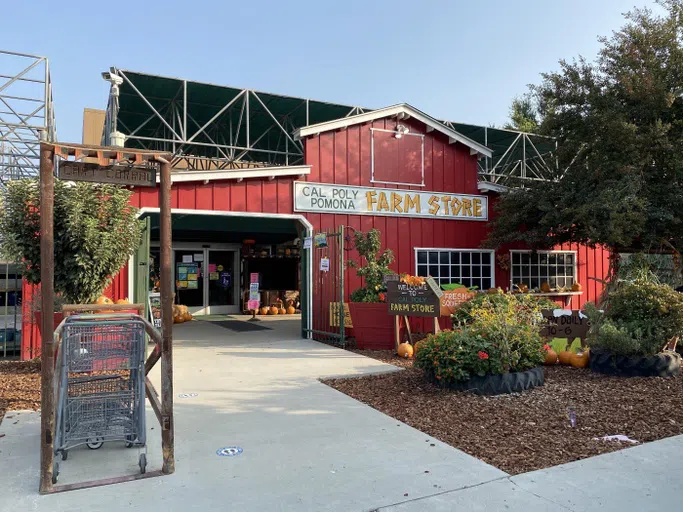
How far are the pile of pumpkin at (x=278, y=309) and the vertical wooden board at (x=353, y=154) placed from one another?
22.1ft

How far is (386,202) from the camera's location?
11.7m

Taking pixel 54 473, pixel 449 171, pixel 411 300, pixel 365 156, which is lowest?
pixel 54 473

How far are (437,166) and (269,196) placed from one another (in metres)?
4.29

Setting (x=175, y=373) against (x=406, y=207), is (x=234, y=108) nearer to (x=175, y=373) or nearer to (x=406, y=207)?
(x=406, y=207)

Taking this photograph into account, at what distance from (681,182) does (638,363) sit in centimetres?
596

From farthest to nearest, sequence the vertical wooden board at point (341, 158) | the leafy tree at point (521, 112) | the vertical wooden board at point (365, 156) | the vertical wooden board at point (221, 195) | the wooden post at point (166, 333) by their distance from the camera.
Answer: the leafy tree at point (521, 112) → the vertical wooden board at point (365, 156) → the vertical wooden board at point (341, 158) → the vertical wooden board at point (221, 195) → the wooden post at point (166, 333)

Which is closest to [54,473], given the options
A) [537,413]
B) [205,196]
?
[537,413]

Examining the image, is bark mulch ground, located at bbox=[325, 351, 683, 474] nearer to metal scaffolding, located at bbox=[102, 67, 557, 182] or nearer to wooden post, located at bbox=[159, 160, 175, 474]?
wooden post, located at bbox=[159, 160, 175, 474]

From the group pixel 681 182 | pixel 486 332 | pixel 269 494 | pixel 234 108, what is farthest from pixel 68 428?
pixel 234 108

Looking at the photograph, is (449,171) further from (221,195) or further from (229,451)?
(229,451)

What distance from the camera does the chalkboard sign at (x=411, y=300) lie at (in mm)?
8594

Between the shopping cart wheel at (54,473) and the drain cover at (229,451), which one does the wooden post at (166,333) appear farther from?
the shopping cart wheel at (54,473)

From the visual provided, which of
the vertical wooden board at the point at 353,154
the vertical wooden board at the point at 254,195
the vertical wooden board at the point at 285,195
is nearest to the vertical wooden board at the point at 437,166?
the vertical wooden board at the point at 353,154

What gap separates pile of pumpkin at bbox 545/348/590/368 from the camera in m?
7.48
